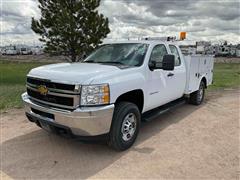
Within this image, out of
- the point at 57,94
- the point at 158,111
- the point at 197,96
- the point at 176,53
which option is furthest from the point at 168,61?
the point at 197,96

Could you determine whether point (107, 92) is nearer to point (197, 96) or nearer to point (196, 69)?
point (196, 69)

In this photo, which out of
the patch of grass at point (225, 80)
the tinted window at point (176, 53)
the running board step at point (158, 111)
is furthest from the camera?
the patch of grass at point (225, 80)

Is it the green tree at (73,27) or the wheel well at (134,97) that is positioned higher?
the green tree at (73,27)

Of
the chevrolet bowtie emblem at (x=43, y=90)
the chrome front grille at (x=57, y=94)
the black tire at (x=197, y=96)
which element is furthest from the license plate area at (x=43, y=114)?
the black tire at (x=197, y=96)

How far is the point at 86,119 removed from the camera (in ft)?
11.9

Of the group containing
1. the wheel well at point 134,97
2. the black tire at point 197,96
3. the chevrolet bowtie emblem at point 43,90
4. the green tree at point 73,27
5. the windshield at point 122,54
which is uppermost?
the green tree at point 73,27

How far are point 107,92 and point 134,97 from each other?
0.98 meters

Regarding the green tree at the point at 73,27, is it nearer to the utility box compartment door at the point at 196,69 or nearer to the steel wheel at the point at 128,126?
the utility box compartment door at the point at 196,69

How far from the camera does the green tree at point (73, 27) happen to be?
10664 mm

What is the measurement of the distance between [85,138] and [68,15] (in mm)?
7536

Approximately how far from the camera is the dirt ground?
11.8ft

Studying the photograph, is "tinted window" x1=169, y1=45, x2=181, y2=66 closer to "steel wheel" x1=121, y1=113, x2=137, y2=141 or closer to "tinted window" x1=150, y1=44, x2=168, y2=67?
"tinted window" x1=150, y1=44, x2=168, y2=67

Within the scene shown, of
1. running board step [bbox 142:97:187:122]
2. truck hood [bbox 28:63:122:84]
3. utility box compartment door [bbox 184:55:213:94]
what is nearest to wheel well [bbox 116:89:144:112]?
running board step [bbox 142:97:187:122]

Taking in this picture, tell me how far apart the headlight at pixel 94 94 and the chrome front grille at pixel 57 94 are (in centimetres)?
9
